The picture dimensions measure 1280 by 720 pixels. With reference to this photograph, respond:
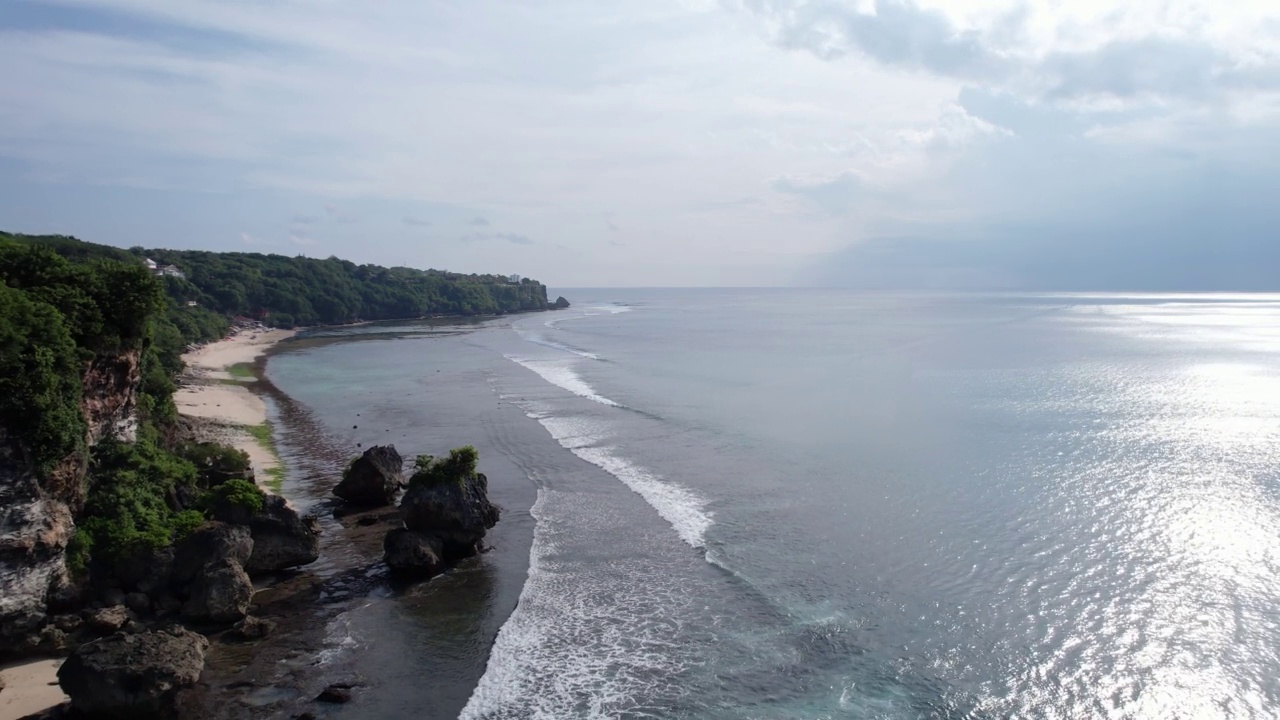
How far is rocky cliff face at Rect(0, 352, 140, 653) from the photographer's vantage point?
18.5m

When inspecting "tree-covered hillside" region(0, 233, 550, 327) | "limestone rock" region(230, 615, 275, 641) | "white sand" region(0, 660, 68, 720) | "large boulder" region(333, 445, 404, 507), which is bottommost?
"limestone rock" region(230, 615, 275, 641)

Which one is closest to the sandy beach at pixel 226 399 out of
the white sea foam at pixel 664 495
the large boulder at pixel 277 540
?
the large boulder at pixel 277 540

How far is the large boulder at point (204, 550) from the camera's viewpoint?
22188mm

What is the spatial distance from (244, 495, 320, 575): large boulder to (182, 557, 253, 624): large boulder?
8.07ft

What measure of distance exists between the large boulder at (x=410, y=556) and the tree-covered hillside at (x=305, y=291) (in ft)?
225

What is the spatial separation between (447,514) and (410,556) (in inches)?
82.6

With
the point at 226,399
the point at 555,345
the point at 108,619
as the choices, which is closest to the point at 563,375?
the point at 226,399

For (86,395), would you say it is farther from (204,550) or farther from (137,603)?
(137,603)

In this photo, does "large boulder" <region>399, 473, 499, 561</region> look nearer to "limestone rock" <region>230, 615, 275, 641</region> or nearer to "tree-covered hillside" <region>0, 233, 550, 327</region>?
"limestone rock" <region>230, 615, 275, 641</region>

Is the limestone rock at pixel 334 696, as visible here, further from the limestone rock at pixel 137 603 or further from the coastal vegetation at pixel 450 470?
the coastal vegetation at pixel 450 470

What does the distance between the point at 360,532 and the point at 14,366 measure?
12162 mm

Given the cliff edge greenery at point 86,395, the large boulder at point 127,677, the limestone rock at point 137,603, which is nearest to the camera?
the large boulder at point 127,677

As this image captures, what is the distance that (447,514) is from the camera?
26.5m

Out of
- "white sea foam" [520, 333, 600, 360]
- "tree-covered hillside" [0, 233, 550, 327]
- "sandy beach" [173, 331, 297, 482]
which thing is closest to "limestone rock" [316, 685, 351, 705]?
"sandy beach" [173, 331, 297, 482]
